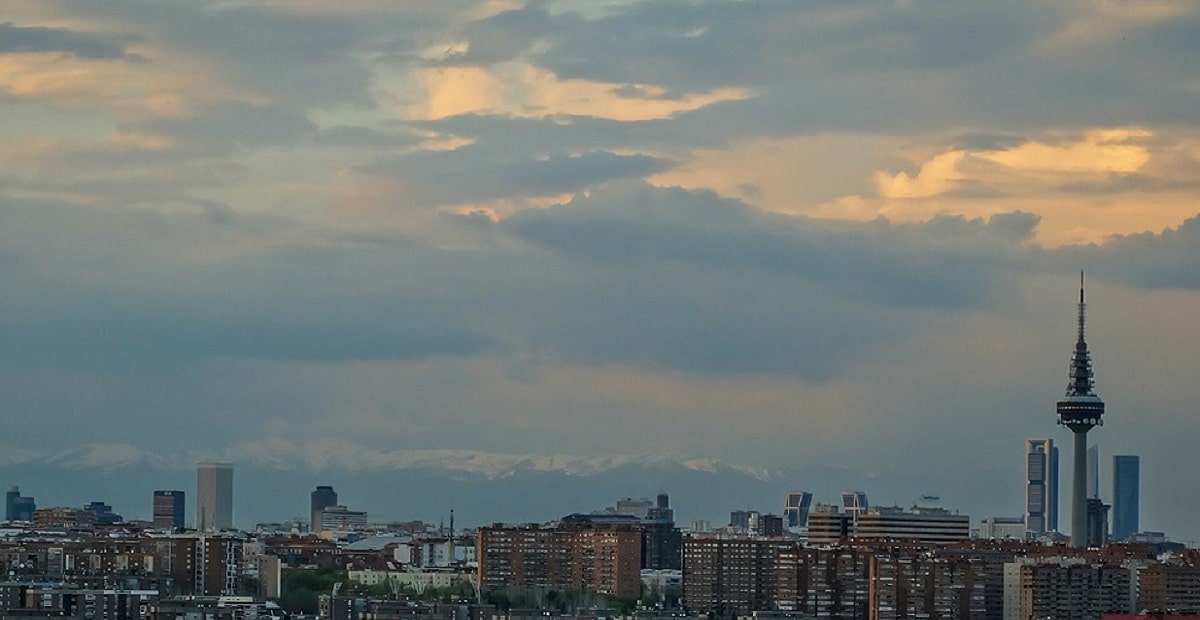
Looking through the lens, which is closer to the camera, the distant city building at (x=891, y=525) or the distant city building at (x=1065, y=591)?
the distant city building at (x=1065, y=591)

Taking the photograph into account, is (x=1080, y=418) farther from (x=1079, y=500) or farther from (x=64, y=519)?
(x=64, y=519)

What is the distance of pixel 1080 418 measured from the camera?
6038 inches

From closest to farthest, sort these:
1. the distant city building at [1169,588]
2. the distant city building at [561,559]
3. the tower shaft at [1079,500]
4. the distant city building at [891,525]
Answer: the distant city building at [1169,588]
the distant city building at [561,559]
the tower shaft at [1079,500]
the distant city building at [891,525]

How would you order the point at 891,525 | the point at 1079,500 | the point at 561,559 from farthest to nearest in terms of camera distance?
the point at 891,525, the point at 1079,500, the point at 561,559

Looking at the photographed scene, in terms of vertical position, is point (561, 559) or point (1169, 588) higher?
point (561, 559)

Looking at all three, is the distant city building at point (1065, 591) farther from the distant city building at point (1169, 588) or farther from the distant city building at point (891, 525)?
the distant city building at point (891, 525)

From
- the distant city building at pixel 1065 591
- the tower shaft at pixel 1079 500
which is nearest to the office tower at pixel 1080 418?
the tower shaft at pixel 1079 500

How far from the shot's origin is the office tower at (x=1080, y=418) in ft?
477

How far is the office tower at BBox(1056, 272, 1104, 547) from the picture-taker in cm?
14550

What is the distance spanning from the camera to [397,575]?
119750 mm

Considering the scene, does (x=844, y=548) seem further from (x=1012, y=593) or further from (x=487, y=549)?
(x=487, y=549)

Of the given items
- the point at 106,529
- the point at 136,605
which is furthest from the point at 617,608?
the point at 106,529

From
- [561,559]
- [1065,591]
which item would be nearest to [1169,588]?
[1065,591]

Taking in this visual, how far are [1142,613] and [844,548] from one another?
17282 mm
